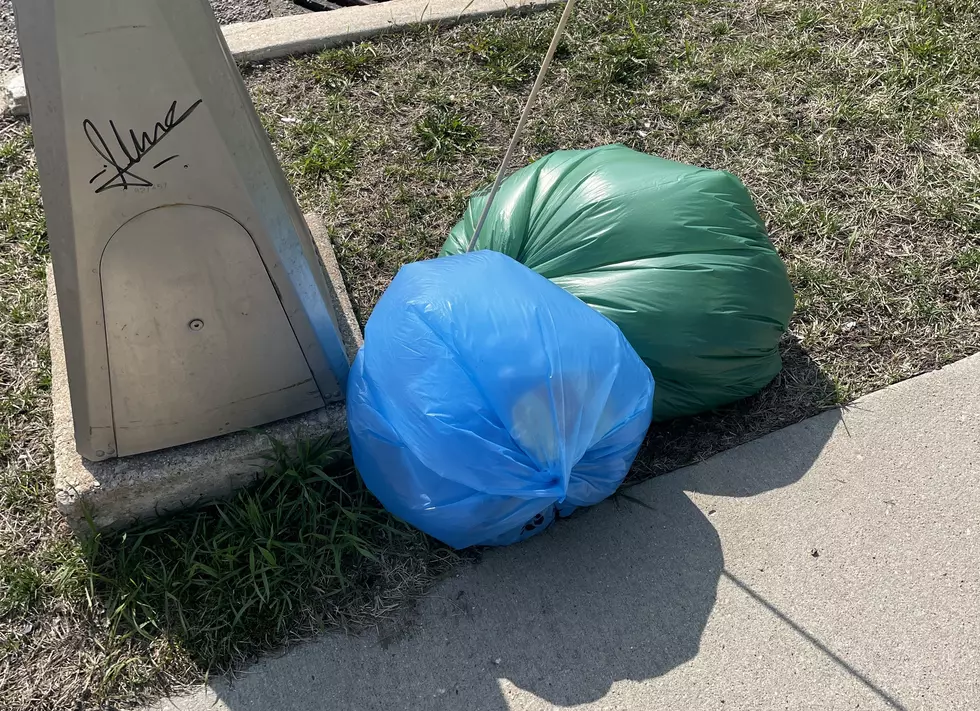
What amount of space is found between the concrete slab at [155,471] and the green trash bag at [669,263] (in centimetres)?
81

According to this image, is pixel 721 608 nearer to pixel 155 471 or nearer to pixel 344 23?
pixel 155 471

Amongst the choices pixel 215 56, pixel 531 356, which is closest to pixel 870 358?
pixel 531 356

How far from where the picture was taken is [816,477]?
258cm

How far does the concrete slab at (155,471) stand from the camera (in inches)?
90.4

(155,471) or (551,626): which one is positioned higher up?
(155,471)

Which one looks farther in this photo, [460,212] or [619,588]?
[460,212]

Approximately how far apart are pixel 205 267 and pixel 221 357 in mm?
293

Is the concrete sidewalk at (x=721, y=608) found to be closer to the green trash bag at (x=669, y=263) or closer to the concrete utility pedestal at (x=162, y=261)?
the green trash bag at (x=669, y=263)

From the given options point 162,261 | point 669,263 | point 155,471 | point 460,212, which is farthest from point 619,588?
point 460,212

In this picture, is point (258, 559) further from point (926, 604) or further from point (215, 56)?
point (926, 604)

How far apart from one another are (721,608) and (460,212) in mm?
1775

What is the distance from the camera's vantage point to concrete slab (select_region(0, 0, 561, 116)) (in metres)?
3.93

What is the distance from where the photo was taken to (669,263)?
2.45 metres
